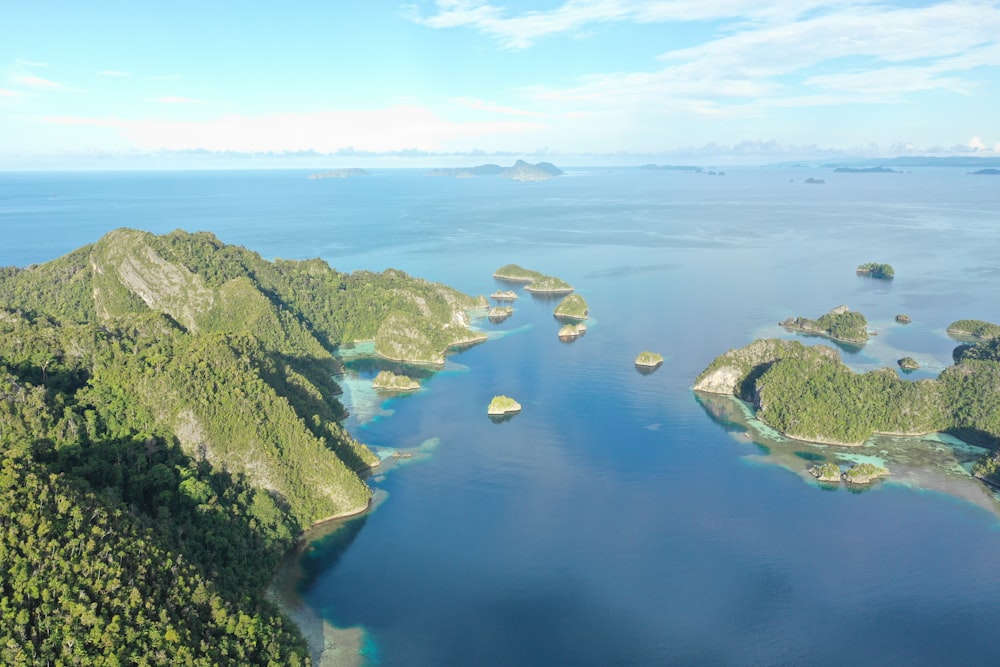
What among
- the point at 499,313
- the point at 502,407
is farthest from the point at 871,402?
the point at 499,313

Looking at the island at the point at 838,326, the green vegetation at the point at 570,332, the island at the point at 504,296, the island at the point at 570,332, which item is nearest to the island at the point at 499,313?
the island at the point at 504,296

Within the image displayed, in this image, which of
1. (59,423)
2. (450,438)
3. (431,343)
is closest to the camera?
(59,423)

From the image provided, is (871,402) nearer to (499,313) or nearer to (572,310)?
(572,310)

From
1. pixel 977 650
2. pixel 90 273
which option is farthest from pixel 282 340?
pixel 977 650

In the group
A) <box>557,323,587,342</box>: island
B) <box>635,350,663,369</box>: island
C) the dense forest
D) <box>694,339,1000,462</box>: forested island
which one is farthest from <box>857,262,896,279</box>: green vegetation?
<box>635,350,663,369</box>: island

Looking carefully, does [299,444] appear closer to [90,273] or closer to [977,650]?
[977,650]

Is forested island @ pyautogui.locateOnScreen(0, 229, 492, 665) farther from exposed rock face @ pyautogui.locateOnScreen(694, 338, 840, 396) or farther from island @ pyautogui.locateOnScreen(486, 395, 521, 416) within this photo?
exposed rock face @ pyautogui.locateOnScreen(694, 338, 840, 396)
